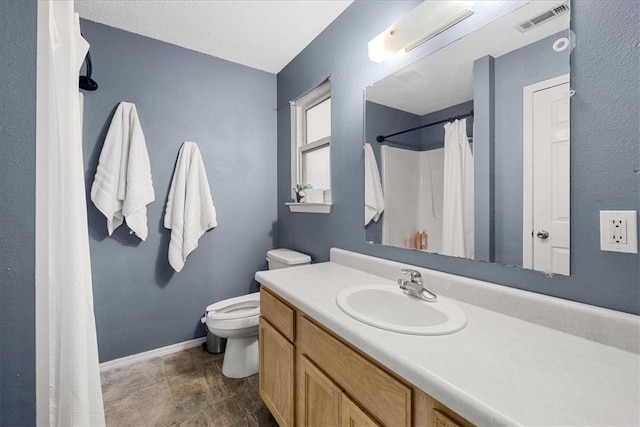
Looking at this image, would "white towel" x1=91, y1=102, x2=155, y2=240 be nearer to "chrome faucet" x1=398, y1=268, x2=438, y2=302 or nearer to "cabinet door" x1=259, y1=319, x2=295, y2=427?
"cabinet door" x1=259, y1=319, x2=295, y2=427

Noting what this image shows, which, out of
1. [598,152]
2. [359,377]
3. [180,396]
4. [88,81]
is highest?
[88,81]

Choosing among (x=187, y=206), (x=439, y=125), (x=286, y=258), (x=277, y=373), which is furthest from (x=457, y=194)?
(x=187, y=206)

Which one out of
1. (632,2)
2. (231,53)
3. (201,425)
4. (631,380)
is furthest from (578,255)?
(231,53)

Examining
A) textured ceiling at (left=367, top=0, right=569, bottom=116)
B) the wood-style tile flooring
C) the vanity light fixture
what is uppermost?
the vanity light fixture

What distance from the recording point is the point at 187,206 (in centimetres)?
211

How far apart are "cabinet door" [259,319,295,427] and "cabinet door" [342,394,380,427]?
0.35m

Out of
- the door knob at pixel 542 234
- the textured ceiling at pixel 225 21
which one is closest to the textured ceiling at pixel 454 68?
the door knob at pixel 542 234

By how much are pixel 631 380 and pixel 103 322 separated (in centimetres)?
260

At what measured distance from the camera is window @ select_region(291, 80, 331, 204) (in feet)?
6.88

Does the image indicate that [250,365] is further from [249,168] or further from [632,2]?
[632,2]

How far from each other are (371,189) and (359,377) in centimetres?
99

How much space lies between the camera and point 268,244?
260 cm

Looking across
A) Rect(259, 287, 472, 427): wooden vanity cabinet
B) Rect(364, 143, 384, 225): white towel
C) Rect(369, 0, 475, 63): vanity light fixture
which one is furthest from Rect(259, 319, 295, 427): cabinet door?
Rect(369, 0, 475, 63): vanity light fixture

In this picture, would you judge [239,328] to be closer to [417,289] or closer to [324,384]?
[324,384]
